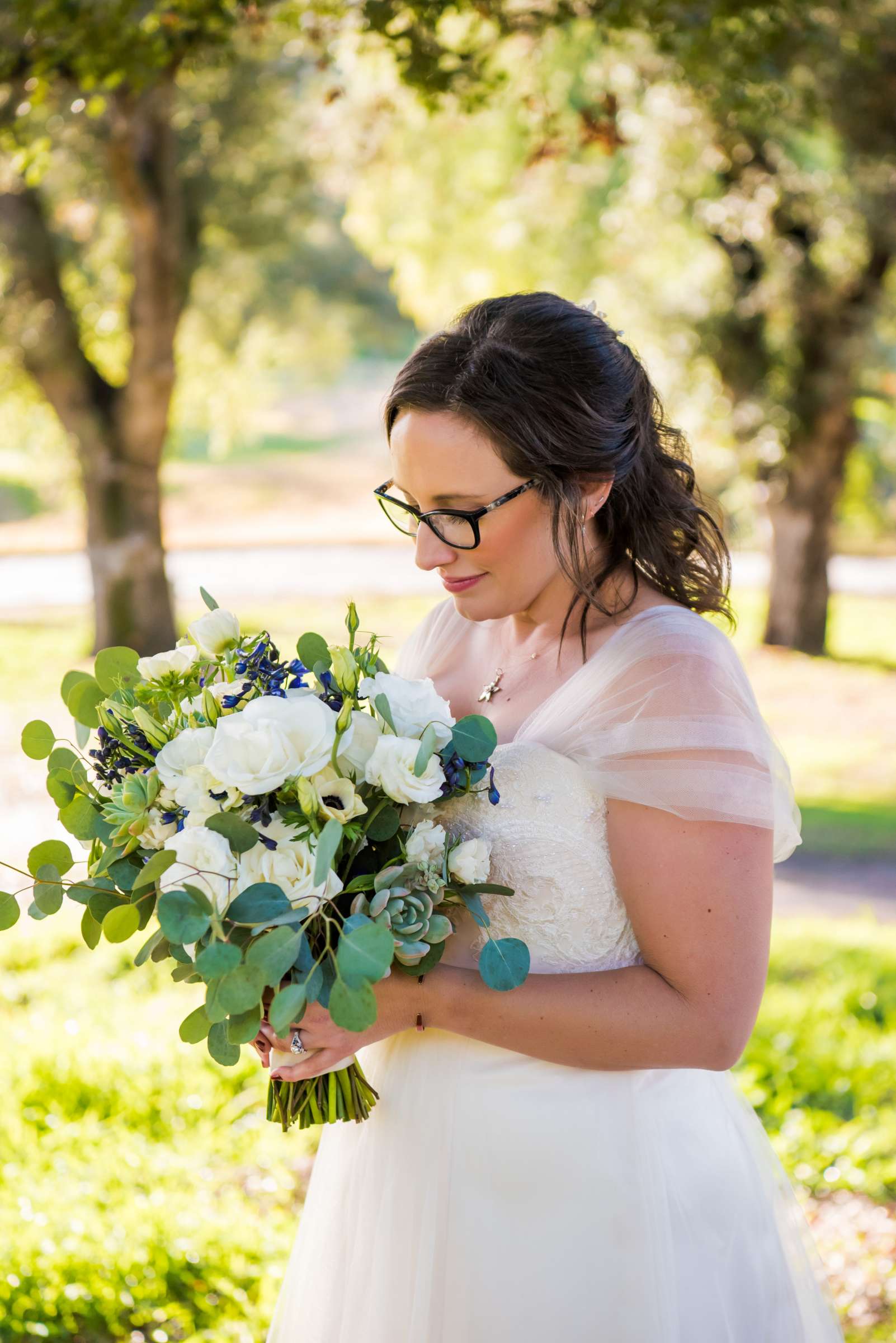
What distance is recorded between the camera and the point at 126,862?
5.70 ft

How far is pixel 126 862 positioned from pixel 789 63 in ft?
Answer: 19.2

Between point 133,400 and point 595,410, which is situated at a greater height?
point 595,410

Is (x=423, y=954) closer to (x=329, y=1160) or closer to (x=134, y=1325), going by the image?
(x=329, y=1160)

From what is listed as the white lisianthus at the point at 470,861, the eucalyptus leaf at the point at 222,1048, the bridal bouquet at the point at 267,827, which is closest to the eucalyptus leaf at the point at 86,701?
the bridal bouquet at the point at 267,827

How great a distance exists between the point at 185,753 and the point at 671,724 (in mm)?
731

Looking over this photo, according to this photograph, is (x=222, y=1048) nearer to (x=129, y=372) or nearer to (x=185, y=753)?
(x=185, y=753)

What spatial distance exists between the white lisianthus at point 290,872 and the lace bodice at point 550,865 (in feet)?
1.13

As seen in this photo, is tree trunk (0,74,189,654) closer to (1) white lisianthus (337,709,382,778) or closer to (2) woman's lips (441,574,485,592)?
(2) woman's lips (441,574,485,592)

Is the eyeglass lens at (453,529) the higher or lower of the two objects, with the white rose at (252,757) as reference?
higher

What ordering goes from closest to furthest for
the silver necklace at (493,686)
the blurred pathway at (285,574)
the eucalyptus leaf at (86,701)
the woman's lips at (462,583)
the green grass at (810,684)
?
the eucalyptus leaf at (86,701) → the woman's lips at (462,583) → the silver necklace at (493,686) → the green grass at (810,684) → the blurred pathway at (285,574)

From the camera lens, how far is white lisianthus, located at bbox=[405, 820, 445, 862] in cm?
166

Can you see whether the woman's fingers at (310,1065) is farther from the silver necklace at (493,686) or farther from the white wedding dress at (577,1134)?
the silver necklace at (493,686)

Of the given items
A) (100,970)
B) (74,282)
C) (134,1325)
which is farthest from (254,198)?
(134,1325)

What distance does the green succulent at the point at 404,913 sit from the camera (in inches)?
63.7
